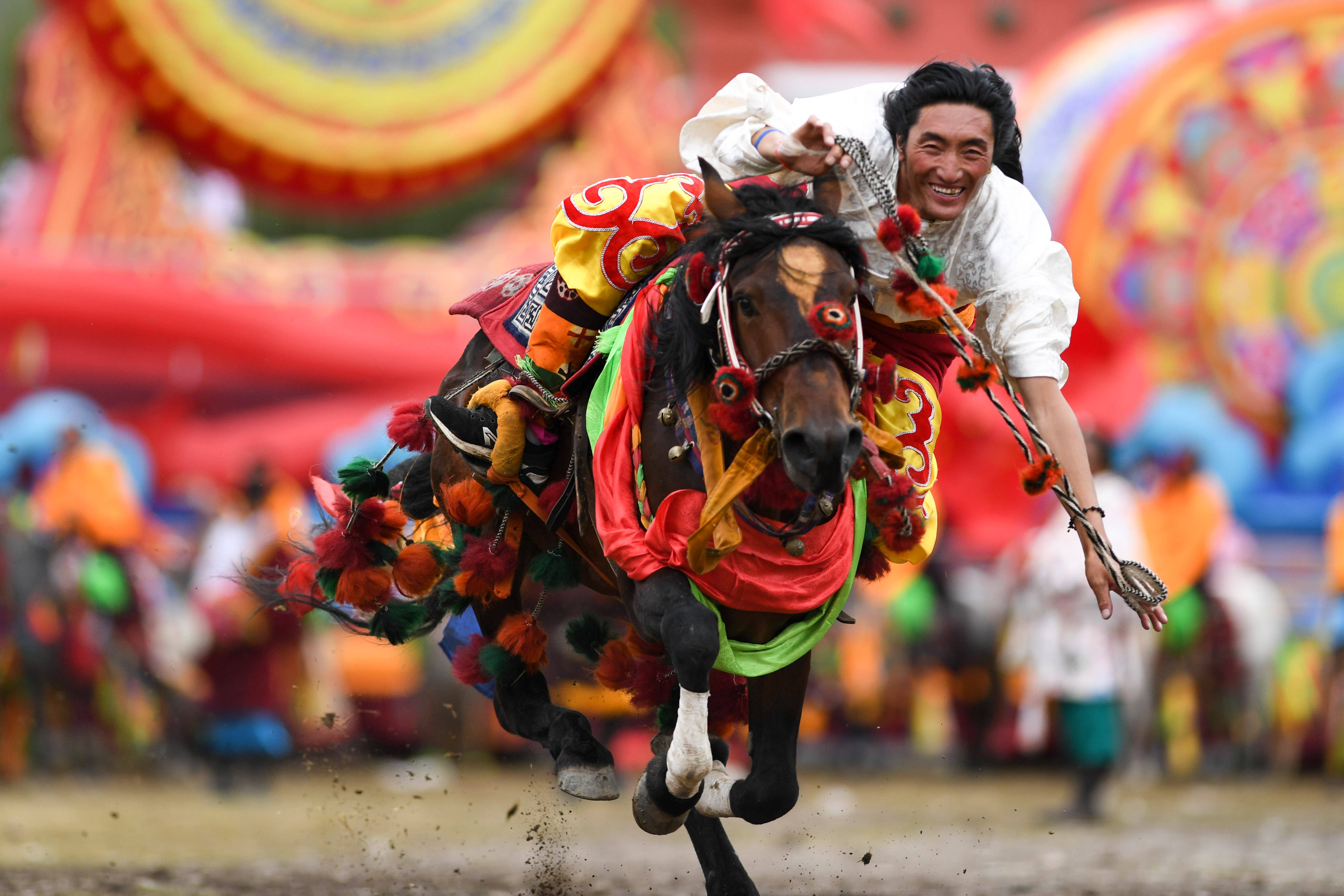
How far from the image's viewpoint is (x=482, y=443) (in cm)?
485

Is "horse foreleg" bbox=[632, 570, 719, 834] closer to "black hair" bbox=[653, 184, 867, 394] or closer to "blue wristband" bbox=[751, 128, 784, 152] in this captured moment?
"black hair" bbox=[653, 184, 867, 394]

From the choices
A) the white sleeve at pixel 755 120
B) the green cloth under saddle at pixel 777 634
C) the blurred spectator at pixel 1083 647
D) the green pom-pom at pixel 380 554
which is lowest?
the blurred spectator at pixel 1083 647

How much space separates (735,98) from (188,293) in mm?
9189

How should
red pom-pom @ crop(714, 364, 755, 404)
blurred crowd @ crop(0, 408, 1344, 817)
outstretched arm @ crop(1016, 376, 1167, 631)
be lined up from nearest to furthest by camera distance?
1. red pom-pom @ crop(714, 364, 755, 404)
2. outstretched arm @ crop(1016, 376, 1167, 631)
3. blurred crowd @ crop(0, 408, 1344, 817)

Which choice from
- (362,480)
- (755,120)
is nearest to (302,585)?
(362,480)

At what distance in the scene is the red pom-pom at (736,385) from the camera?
3.59 meters

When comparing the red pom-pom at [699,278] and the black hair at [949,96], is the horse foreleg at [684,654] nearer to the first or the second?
the red pom-pom at [699,278]

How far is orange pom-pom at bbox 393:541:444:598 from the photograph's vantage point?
5.17 metres

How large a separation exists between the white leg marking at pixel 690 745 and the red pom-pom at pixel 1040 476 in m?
0.91

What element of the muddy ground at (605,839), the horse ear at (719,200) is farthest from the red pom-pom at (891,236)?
the muddy ground at (605,839)

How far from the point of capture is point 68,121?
13234 mm

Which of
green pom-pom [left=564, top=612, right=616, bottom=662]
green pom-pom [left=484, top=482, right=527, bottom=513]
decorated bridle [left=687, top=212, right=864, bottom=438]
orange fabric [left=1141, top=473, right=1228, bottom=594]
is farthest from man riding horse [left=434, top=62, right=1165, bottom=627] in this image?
orange fabric [left=1141, top=473, right=1228, bottom=594]

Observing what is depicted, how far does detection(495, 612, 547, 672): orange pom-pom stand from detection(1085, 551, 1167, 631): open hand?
173 cm

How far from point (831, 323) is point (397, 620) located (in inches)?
93.6
